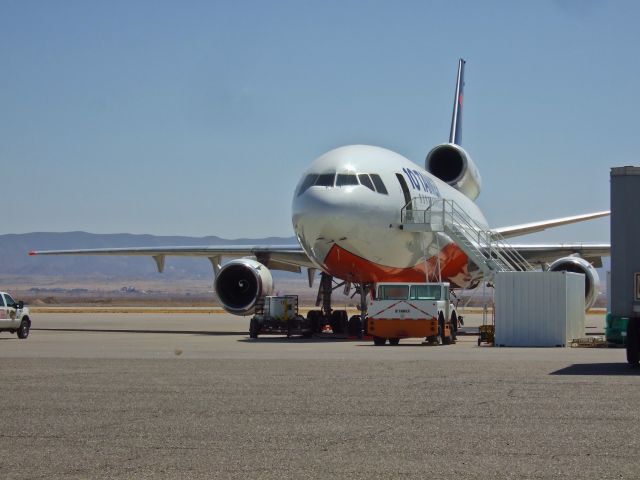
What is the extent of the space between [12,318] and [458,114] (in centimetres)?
2474

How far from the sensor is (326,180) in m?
A: 28.1

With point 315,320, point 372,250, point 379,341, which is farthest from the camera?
point 315,320

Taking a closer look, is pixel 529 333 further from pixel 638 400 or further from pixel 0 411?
pixel 0 411

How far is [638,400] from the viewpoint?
12.5m

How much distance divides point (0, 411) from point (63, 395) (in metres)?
1.60

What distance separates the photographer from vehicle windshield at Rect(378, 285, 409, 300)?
89.5ft

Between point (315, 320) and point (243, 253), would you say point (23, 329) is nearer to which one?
point (315, 320)

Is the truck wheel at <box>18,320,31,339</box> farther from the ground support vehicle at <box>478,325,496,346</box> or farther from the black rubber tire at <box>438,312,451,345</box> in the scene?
the ground support vehicle at <box>478,325,496,346</box>

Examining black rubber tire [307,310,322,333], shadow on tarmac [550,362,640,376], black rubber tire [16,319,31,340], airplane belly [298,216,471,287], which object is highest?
airplane belly [298,216,471,287]

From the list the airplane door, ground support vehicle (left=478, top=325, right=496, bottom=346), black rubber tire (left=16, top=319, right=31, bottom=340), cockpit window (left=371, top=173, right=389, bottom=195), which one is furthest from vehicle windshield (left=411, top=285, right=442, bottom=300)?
black rubber tire (left=16, top=319, right=31, bottom=340)

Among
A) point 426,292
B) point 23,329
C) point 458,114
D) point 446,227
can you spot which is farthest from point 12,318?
point 458,114

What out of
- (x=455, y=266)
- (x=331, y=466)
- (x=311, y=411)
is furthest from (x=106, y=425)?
(x=455, y=266)

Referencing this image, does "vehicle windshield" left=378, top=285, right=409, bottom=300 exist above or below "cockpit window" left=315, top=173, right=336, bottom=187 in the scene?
below

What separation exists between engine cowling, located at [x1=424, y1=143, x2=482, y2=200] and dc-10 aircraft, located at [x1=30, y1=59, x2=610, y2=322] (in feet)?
9.57
